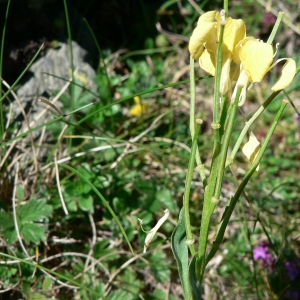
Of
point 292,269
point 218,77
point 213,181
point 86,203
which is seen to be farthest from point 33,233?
point 292,269

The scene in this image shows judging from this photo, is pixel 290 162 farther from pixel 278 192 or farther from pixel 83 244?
pixel 83 244

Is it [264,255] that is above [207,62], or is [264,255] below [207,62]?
below

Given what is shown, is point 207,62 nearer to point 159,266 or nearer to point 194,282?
point 194,282

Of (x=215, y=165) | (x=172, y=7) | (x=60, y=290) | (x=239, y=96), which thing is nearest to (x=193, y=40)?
(x=239, y=96)

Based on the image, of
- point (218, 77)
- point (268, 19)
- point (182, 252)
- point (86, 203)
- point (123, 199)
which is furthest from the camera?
point (268, 19)

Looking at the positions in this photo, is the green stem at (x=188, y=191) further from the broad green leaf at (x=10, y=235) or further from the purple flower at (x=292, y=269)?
the purple flower at (x=292, y=269)

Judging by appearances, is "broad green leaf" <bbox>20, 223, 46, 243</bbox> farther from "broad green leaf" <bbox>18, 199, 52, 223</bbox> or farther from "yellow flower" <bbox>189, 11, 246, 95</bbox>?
"yellow flower" <bbox>189, 11, 246, 95</bbox>
